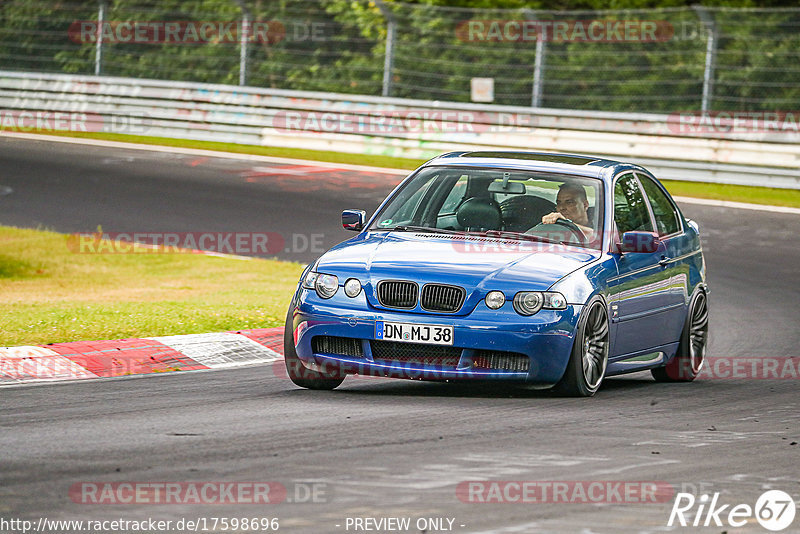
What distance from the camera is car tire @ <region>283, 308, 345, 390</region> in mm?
8750

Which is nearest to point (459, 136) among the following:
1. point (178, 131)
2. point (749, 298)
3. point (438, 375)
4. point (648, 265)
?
point (178, 131)

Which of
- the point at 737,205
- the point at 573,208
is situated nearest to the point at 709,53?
the point at 737,205

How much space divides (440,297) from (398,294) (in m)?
0.25

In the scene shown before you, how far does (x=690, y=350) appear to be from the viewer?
1038cm

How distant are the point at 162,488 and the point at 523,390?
3815mm

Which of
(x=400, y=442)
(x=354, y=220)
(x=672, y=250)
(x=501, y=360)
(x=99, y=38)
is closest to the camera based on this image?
(x=400, y=442)

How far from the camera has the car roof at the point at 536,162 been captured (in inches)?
383

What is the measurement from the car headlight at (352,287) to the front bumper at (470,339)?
0.03 meters

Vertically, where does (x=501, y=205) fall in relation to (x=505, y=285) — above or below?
above

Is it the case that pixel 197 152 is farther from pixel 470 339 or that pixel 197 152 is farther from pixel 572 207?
pixel 470 339

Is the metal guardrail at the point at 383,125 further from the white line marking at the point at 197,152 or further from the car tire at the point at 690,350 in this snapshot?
the car tire at the point at 690,350

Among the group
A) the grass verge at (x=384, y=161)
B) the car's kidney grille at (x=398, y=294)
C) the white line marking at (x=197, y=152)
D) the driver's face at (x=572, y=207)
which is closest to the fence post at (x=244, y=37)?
the grass verge at (x=384, y=161)

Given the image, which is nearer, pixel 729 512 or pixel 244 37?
pixel 729 512

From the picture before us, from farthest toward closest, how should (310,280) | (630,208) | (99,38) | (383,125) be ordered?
(99,38) < (383,125) < (630,208) < (310,280)
